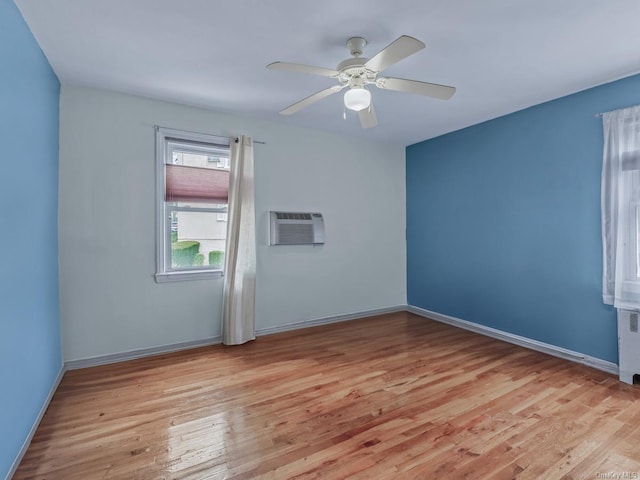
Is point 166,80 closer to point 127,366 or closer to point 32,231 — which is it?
point 32,231

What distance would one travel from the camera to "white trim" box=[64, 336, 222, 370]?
2.87 meters

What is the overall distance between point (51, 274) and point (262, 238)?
1930 mm

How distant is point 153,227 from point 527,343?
3.99m

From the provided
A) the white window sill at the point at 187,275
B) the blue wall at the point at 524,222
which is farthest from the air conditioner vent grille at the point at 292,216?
the blue wall at the point at 524,222

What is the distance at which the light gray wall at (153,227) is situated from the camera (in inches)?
113

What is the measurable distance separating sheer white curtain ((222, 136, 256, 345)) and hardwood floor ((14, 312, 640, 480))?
0.34 m

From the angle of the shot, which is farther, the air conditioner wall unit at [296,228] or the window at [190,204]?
the air conditioner wall unit at [296,228]

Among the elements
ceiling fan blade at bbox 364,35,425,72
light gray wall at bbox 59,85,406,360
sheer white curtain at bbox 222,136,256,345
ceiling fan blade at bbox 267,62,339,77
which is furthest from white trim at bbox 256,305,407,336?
ceiling fan blade at bbox 364,35,425,72

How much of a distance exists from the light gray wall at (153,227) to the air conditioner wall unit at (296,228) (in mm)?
95

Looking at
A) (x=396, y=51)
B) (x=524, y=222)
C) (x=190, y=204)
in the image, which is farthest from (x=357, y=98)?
(x=524, y=222)

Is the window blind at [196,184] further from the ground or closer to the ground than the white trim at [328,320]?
further from the ground

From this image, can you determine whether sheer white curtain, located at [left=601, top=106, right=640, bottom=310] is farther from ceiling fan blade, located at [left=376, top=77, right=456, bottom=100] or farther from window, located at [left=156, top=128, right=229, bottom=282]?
window, located at [left=156, top=128, right=229, bottom=282]

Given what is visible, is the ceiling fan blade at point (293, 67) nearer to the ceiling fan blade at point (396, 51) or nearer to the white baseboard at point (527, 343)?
the ceiling fan blade at point (396, 51)

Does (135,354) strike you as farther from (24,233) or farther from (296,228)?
(296,228)
